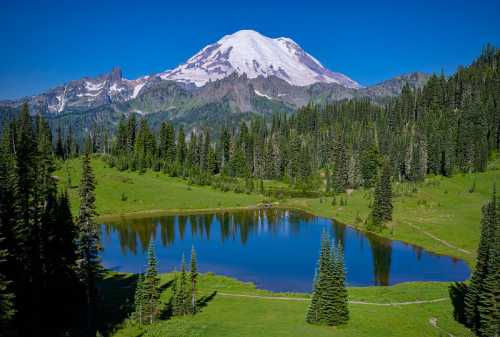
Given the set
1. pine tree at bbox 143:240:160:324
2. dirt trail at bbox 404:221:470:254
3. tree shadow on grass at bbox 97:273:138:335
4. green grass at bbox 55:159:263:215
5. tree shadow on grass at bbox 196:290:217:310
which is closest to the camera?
tree shadow on grass at bbox 97:273:138:335

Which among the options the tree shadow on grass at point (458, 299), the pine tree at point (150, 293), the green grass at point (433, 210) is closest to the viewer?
the pine tree at point (150, 293)

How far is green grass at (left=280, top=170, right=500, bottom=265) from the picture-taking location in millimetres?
97312

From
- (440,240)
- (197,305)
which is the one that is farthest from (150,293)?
(440,240)

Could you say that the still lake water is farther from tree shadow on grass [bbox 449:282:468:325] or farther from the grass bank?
tree shadow on grass [bbox 449:282:468:325]

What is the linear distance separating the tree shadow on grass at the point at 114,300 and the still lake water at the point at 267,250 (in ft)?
34.9

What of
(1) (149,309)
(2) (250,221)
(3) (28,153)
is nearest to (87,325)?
(1) (149,309)

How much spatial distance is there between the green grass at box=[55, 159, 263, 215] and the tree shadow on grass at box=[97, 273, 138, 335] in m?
62.8

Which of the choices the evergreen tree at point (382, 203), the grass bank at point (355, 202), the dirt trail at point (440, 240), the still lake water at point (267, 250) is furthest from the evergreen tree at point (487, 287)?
the evergreen tree at point (382, 203)

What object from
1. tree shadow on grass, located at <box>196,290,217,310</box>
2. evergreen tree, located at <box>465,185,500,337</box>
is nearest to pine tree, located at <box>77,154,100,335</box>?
tree shadow on grass, located at <box>196,290,217,310</box>

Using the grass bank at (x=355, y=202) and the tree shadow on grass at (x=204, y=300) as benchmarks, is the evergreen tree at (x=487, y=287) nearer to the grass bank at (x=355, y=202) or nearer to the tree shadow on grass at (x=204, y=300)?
the tree shadow on grass at (x=204, y=300)

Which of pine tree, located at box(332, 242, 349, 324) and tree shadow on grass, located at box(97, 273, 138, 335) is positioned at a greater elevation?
pine tree, located at box(332, 242, 349, 324)

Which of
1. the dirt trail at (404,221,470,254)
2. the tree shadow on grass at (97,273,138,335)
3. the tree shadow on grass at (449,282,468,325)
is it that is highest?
the dirt trail at (404,221,470,254)

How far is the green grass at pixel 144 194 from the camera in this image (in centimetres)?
13738

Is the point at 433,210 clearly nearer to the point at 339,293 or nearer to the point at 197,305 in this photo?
the point at 339,293
